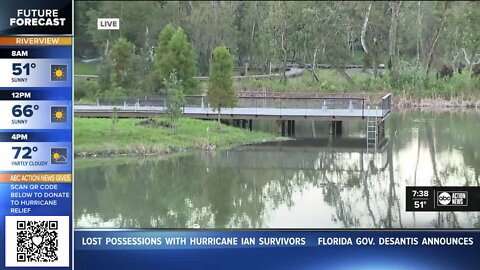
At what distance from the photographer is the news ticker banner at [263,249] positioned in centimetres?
410

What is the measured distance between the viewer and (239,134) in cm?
435

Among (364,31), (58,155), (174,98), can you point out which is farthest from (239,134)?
(58,155)

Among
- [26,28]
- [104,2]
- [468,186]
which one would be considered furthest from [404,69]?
[26,28]

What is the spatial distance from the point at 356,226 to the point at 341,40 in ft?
2.52

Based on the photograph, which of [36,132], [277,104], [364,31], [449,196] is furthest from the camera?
[277,104]

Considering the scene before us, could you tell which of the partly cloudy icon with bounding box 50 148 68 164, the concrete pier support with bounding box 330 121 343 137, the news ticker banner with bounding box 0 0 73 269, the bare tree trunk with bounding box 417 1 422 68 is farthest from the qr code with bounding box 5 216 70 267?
the bare tree trunk with bounding box 417 1 422 68

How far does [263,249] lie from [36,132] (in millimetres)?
993

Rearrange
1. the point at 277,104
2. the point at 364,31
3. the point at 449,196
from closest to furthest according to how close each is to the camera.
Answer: the point at 449,196 → the point at 364,31 → the point at 277,104

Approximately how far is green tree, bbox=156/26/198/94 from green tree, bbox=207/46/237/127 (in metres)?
0.08

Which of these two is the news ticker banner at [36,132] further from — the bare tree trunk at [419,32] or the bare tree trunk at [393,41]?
the bare tree trunk at [419,32]

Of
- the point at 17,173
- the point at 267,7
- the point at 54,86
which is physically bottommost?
the point at 17,173

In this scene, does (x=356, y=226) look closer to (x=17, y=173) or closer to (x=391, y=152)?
(x=391, y=152)

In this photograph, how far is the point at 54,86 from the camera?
4.01 metres

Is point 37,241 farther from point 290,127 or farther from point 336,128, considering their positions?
point 336,128
